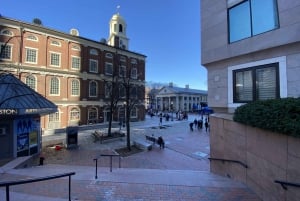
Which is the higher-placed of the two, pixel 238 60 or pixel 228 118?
pixel 238 60

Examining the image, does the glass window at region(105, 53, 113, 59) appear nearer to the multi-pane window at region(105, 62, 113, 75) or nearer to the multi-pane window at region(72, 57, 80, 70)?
the multi-pane window at region(105, 62, 113, 75)

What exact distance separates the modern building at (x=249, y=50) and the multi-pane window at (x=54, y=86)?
2406 centimetres

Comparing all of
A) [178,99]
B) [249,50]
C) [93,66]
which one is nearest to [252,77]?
[249,50]

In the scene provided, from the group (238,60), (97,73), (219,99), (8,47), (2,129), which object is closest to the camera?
(238,60)

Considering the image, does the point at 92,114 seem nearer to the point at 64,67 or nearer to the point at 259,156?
the point at 64,67

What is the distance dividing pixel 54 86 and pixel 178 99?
199 ft

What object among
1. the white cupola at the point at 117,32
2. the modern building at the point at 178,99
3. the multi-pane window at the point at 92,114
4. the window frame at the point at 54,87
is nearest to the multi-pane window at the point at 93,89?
the multi-pane window at the point at 92,114

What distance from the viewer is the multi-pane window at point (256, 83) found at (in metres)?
6.23

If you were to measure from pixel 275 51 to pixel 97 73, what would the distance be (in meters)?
29.9

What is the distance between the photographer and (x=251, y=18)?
23.0 ft

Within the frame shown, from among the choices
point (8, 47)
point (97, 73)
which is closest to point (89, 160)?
point (8, 47)

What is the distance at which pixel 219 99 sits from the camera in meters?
8.57

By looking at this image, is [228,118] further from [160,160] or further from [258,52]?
[160,160]

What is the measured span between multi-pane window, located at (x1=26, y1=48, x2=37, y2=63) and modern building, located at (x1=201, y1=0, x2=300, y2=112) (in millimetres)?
23782
